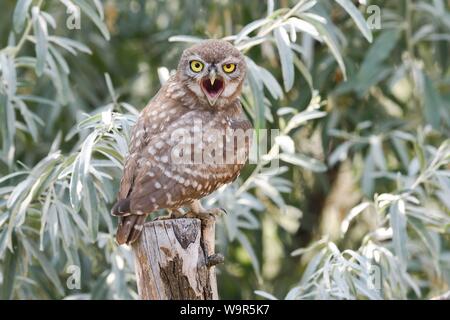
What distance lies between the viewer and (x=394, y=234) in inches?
175

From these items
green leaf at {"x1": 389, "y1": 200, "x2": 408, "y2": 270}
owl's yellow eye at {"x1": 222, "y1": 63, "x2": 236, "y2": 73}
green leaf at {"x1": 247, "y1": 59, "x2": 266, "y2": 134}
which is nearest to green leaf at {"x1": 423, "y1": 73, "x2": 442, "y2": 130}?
green leaf at {"x1": 389, "y1": 200, "x2": 408, "y2": 270}

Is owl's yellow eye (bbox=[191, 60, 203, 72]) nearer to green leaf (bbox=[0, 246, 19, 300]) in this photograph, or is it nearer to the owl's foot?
the owl's foot

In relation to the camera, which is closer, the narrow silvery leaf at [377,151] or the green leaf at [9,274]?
the green leaf at [9,274]

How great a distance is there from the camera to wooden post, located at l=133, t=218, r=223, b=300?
11.6ft

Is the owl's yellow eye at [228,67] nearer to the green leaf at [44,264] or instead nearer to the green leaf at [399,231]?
the green leaf at [399,231]

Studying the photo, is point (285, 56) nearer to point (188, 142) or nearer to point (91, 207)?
point (188, 142)

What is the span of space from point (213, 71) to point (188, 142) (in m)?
0.33

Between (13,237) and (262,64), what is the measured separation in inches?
90.0

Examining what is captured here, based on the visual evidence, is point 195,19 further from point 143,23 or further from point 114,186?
point 114,186

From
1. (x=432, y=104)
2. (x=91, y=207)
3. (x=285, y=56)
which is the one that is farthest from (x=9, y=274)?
(x=432, y=104)

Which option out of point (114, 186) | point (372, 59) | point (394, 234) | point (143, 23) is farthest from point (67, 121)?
point (394, 234)

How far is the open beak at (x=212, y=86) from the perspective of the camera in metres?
3.79

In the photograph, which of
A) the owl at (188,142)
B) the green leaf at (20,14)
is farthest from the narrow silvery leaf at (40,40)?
the owl at (188,142)
